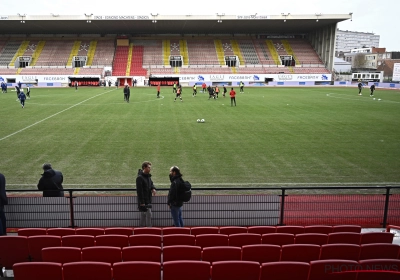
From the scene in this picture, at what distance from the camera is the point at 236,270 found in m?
3.93

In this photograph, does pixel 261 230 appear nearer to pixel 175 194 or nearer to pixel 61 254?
pixel 175 194

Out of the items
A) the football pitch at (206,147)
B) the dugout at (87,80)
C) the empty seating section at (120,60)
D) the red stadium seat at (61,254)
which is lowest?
the football pitch at (206,147)

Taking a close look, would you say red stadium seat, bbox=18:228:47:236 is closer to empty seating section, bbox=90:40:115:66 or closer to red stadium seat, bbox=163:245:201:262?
red stadium seat, bbox=163:245:201:262

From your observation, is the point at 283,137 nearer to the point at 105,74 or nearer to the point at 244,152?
the point at 244,152

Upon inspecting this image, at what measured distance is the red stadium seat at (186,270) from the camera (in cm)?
389

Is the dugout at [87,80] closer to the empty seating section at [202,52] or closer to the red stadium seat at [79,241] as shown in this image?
the empty seating section at [202,52]

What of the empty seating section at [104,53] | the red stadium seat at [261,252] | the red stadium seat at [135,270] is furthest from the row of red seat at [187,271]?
the empty seating section at [104,53]

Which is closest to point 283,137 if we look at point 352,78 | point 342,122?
point 342,122

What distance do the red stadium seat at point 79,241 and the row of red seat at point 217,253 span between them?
574 mm

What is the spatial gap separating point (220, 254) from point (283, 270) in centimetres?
94

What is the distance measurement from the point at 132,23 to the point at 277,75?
28152mm

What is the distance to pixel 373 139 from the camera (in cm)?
1642

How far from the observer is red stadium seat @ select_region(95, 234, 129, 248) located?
515cm

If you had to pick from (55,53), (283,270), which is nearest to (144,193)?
(283,270)
